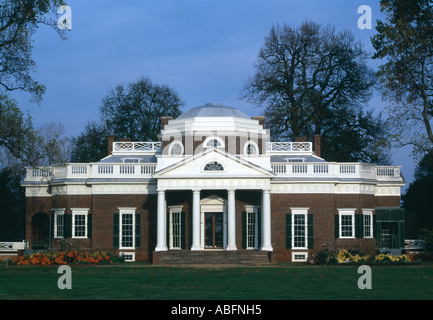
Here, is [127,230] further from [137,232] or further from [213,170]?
[213,170]

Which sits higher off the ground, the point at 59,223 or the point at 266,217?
the point at 266,217

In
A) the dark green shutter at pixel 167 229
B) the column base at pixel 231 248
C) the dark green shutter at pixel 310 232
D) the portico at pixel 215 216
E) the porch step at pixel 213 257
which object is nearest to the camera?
the porch step at pixel 213 257

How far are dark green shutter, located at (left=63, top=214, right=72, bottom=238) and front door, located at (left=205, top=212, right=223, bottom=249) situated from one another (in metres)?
8.48

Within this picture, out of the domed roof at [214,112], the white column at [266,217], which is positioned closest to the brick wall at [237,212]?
the white column at [266,217]

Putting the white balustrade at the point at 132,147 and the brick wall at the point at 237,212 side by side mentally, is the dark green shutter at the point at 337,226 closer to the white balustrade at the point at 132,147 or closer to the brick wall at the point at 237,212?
the brick wall at the point at 237,212

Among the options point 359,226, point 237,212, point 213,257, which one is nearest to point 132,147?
point 237,212

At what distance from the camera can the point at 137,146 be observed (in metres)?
51.9

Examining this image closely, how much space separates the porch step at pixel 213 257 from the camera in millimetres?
41406

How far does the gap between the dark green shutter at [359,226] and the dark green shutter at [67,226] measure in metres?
17.8

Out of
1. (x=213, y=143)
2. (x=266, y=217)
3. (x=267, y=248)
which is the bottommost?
(x=267, y=248)

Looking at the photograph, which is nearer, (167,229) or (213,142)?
(167,229)

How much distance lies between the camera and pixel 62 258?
131 feet

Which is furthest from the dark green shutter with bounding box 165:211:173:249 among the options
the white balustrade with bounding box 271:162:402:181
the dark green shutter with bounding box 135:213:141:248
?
the white balustrade with bounding box 271:162:402:181

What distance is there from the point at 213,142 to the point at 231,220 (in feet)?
19.8
